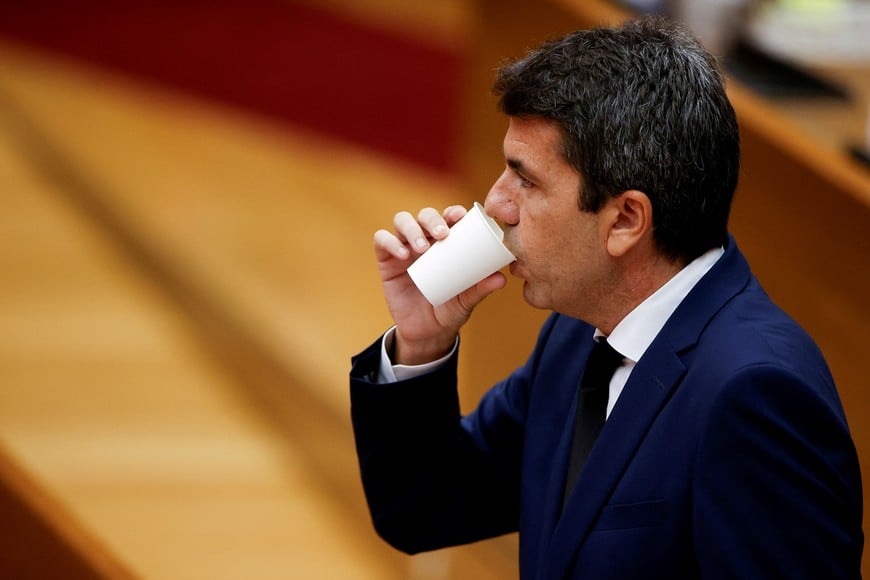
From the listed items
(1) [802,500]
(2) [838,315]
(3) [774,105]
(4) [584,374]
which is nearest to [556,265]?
(4) [584,374]

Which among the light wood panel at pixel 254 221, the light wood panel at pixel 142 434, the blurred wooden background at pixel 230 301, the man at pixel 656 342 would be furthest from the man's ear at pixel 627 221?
the light wood panel at pixel 142 434

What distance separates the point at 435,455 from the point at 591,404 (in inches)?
6.0

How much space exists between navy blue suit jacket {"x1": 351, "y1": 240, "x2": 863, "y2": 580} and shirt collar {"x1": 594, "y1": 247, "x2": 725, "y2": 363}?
13 millimetres

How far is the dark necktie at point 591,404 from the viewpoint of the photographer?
880 millimetres

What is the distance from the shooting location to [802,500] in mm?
747

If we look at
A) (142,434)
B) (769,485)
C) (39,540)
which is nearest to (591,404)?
(769,485)

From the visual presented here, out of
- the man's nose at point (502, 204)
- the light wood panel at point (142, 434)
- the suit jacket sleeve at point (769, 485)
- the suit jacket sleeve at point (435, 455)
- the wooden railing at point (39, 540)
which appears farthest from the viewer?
the light wood panel at point (142, 434)

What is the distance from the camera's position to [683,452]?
78 cm

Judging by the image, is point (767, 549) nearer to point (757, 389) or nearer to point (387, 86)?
point (757, 389)

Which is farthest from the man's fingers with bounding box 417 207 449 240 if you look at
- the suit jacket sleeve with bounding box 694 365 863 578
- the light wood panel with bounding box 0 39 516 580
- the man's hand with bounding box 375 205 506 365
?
the light wood panel with bounding box 0 39 516 580

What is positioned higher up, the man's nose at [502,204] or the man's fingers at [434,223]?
the man's nose at [502,204]

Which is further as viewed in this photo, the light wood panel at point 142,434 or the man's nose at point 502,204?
the light wood panel at point 142,434

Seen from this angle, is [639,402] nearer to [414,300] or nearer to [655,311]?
[655,311]

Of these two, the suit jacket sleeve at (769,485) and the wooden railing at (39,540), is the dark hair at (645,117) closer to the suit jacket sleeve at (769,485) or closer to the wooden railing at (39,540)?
the suit jacket sleeve at (769,485)
